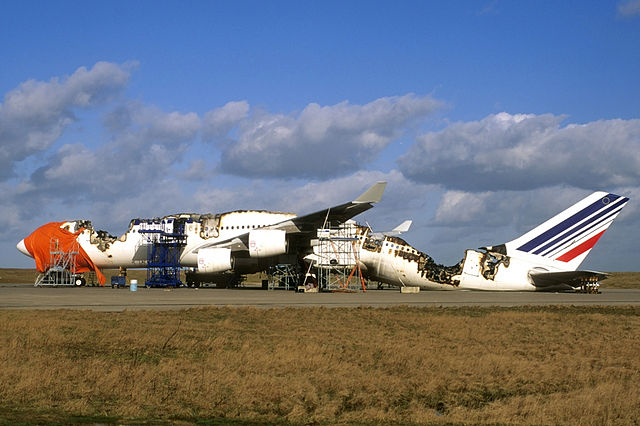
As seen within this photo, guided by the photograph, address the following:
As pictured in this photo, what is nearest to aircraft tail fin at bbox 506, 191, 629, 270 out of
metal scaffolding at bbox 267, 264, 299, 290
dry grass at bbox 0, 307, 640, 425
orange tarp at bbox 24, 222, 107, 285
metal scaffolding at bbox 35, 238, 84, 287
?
metal scaffolding at bbox 267, 264, 299, 290

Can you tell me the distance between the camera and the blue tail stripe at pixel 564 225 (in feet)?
120

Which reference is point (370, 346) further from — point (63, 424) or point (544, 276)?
point (544, 276)

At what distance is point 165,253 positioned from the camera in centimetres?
4275

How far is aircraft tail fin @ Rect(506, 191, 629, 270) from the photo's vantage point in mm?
36656

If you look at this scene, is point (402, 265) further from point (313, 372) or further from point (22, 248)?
point (313, 372)

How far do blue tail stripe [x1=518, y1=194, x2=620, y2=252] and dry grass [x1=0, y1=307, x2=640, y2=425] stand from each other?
2153 centimetres

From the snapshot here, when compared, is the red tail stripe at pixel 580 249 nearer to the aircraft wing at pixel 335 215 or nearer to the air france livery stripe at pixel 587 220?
the air france livery stripe at pixel 587 220

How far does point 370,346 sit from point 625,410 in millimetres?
5343

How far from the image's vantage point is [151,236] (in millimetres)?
43219

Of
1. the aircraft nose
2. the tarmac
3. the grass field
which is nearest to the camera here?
the tarmac

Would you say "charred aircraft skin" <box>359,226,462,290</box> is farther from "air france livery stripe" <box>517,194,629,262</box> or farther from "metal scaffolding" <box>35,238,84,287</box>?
"metal scaffolding" <box>35,238,84,287</box>

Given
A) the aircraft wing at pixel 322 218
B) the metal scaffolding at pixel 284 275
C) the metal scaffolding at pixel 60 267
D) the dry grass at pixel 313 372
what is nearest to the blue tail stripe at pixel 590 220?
the aircraft wing at pixel 322 218

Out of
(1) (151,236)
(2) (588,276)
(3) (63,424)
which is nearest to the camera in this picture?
(3) (63,424)

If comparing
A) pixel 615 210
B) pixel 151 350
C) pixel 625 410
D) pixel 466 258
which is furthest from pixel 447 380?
pixel 615 210
